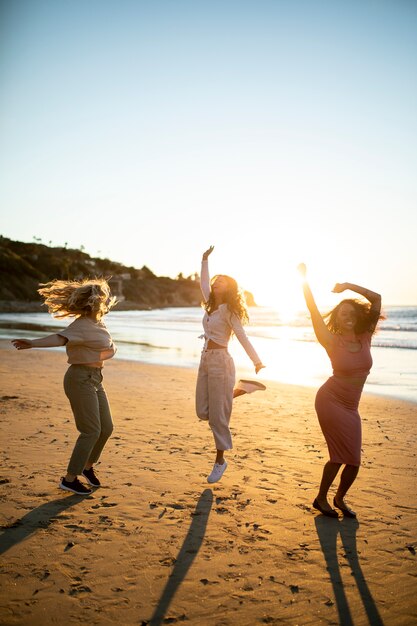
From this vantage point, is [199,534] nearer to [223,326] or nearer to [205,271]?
[223,326]

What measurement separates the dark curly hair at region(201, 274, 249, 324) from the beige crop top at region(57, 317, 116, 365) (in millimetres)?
1445

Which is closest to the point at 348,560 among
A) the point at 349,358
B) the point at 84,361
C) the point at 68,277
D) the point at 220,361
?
the point at 349,358

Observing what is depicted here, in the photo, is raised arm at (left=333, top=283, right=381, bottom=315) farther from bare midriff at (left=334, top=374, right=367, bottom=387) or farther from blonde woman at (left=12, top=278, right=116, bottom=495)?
blonde woman at (left=12, top=278, right=116, bottom=495)

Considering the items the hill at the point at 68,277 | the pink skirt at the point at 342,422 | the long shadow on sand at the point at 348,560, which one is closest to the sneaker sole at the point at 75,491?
the long shadow on sand at the point at 348,560

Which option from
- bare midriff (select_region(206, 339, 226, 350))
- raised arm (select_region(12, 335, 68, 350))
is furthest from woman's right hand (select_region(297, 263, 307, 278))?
raised arm (select_region(12, 335, 68, 350))

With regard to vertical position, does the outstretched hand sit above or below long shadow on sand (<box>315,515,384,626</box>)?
above

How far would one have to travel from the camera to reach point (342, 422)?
445 centimetres

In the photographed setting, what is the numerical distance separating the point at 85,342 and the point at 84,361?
18 cm

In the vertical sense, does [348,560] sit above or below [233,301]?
below

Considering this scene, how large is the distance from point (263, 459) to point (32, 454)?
9.43 feet

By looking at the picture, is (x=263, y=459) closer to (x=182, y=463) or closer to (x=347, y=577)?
(x=182, y=463)

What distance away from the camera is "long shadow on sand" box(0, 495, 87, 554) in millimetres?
3922

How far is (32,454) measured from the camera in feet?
19.9

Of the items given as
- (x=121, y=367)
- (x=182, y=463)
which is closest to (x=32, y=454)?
(x=182, y=463)
